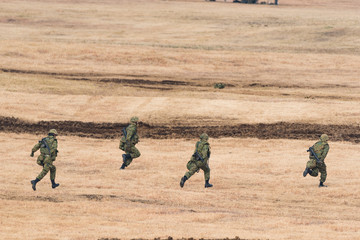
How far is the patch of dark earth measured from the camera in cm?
3052

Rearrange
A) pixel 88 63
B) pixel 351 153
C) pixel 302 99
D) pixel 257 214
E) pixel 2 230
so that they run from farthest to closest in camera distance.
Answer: pixel 88 63 < pixel 302 99 < pixel 351 153 < pixel 257 214 < pixel 2 230

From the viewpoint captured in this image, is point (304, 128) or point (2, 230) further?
point (304, 128)

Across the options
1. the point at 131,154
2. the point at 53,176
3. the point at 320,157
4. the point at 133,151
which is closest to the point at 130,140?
the point at 133,151

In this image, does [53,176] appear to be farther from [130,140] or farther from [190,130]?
[190,130]

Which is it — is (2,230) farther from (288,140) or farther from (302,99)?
(302,99)

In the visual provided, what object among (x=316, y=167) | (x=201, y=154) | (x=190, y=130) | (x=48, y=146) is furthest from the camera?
(x=190, y=130)

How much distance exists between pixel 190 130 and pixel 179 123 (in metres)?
1.23

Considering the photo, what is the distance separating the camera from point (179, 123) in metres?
32.7

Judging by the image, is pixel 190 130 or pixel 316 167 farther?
pixel 190 130

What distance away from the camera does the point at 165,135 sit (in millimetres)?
30781

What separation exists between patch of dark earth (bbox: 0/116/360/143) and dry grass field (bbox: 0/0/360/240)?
0.10 m

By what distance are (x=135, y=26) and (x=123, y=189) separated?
52006 millimetres

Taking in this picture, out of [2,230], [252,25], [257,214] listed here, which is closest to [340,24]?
[252,25]

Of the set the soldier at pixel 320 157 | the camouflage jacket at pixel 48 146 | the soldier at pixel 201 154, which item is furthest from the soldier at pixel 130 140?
the soldier at pixel 320 157
